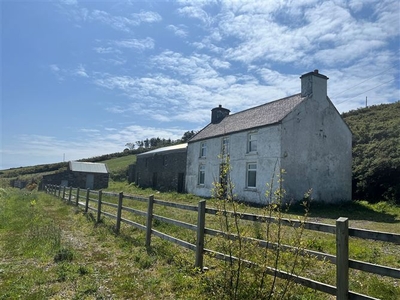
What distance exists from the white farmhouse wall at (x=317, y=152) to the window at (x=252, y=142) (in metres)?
2.54

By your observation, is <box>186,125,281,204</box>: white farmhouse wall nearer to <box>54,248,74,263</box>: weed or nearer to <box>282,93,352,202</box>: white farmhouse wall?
<box>282,93,352,202</box>: white farmhouse wall

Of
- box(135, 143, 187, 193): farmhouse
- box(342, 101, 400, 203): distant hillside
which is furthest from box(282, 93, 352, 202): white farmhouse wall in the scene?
box(135, 143, 187, 193): farmhouse

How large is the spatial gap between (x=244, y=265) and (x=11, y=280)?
419 cm

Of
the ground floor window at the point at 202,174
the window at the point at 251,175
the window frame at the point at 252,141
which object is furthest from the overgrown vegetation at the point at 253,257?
the ground floor window at the point at 202,174

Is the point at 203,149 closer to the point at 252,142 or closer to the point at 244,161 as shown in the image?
the point at 244,161

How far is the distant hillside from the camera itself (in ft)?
64.0

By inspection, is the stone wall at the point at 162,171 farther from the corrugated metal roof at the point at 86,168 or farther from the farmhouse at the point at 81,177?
the corrugated metal roof at the point at 86,168

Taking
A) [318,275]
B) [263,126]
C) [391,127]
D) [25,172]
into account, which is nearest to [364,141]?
[391,127]

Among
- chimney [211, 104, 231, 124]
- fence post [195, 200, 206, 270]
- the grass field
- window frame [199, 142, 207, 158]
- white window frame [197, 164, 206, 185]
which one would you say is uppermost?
chimney [211, 104, 231, 124]

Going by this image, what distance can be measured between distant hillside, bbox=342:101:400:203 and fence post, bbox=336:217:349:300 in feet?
58.0

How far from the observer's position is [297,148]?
1817 cm

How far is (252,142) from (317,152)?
4303mm

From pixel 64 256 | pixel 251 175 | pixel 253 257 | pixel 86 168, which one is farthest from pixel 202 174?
pixel 86 168

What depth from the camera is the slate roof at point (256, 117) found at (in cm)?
1892
